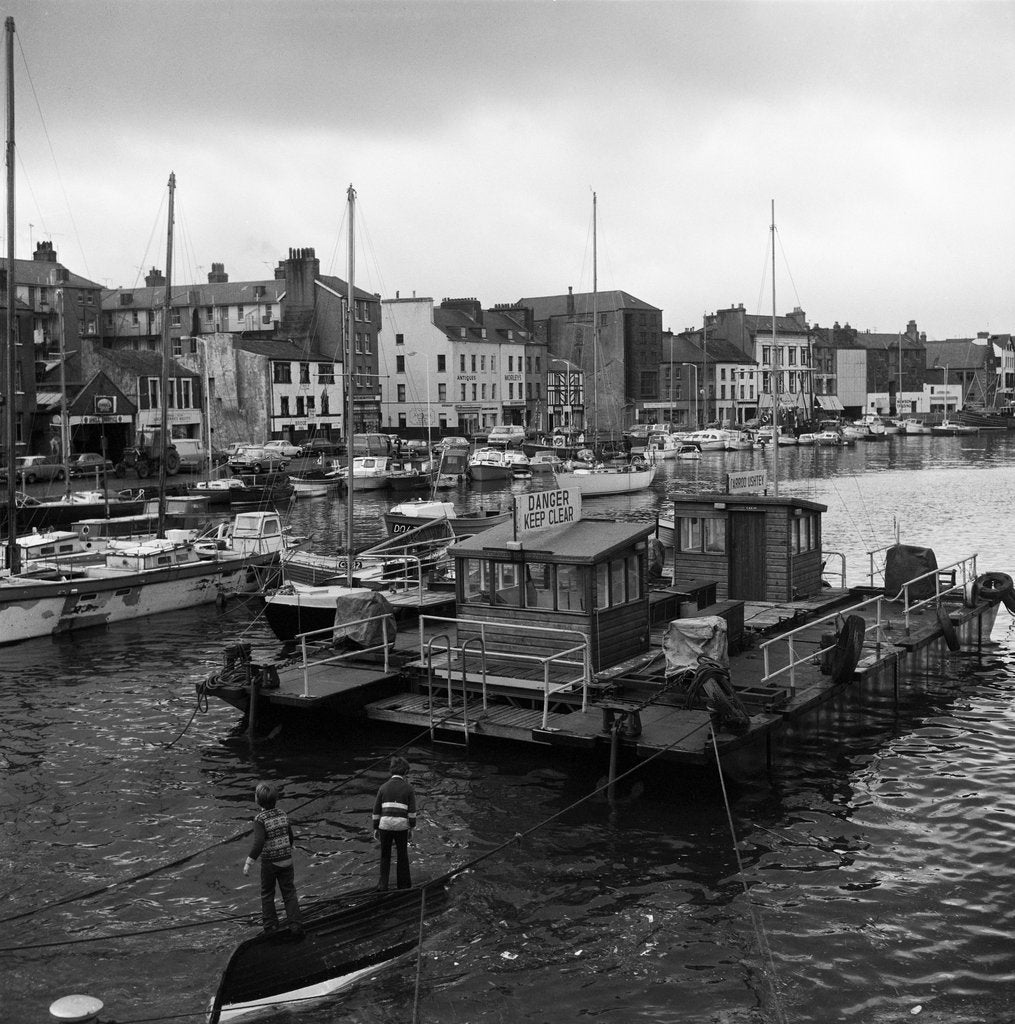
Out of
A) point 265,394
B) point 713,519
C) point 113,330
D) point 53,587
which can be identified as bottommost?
point 53,587

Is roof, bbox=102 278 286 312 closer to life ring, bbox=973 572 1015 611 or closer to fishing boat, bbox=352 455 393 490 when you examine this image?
fishing boat, bbox=352 455 393 490

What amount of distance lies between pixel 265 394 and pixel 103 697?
7985 centimetres

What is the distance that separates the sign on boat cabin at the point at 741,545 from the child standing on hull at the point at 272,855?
17.8 m

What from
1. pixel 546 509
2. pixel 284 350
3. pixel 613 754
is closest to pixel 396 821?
pixel 613 754

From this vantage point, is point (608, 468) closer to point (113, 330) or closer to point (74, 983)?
point (113, 330)

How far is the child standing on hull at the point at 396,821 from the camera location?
51.4 ft

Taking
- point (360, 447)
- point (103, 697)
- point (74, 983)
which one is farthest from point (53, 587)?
point (360, 447)

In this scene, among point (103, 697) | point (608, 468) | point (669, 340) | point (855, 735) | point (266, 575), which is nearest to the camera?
point (855, 735)

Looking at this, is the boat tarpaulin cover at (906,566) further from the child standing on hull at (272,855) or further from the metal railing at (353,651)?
the child standing on hull at (272,855)

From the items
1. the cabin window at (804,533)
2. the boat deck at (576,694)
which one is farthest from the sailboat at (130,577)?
the cabin window at (804,533)

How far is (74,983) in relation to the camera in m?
14.2

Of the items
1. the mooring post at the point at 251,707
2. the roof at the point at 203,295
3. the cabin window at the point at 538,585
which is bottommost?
the mooring post at the point at 251,707

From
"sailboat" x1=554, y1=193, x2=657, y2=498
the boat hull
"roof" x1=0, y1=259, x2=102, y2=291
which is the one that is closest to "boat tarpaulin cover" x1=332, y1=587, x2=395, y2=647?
the boat hull

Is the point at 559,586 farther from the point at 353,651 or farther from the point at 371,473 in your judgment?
the point at 371,473
